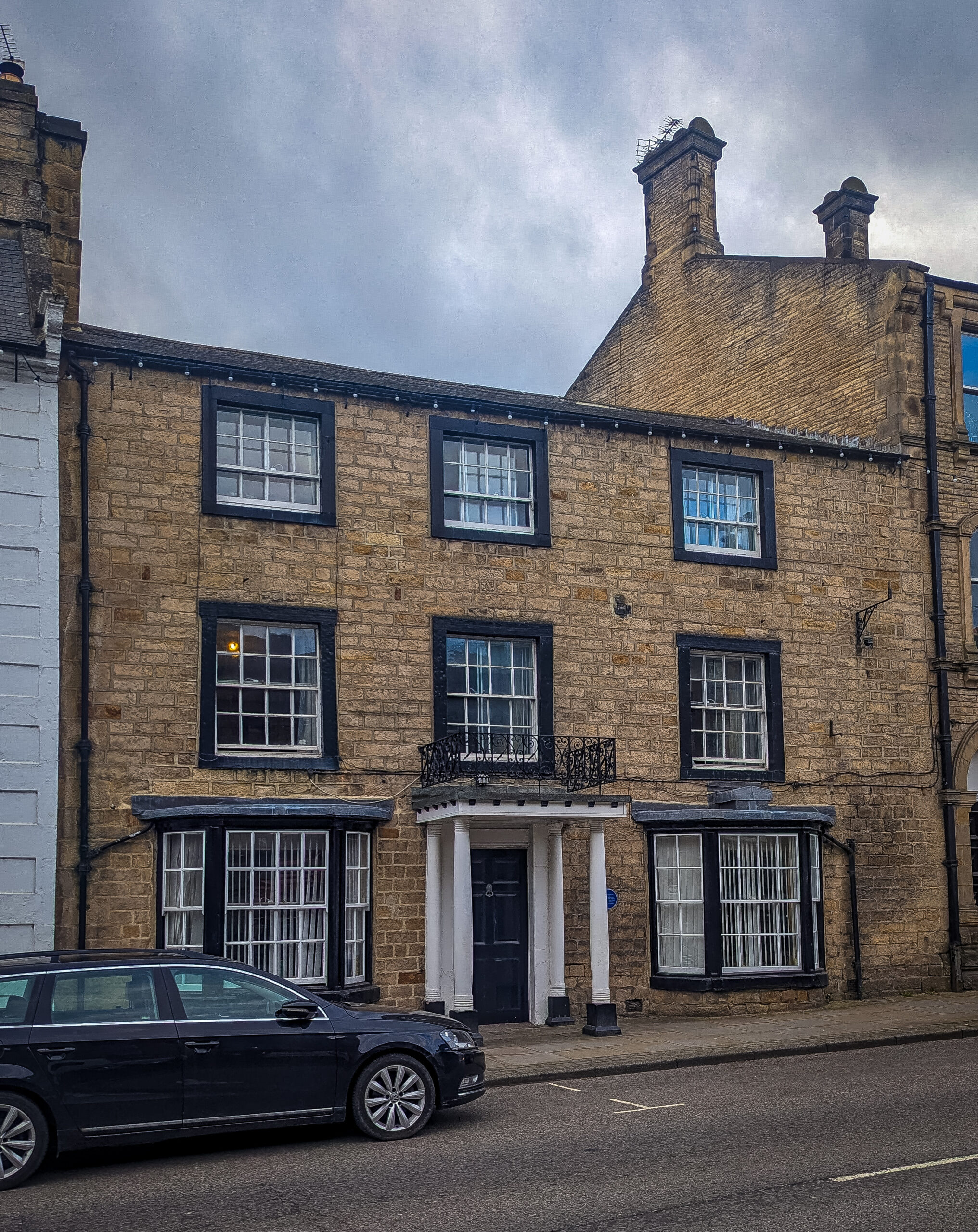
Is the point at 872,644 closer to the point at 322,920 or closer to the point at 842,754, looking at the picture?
the point at 842,754

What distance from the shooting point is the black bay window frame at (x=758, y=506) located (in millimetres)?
18694

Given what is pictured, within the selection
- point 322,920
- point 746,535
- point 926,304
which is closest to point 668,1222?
point 322,920

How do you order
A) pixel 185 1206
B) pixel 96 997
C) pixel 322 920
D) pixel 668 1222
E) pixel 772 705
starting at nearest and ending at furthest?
pixel 668 1222, pixel 185 1206, pixel 96 997, pixel 322 920, pixel 772 705

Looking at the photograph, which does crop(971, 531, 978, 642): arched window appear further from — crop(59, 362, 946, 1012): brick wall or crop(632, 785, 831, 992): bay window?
crop(632, 785, 831, 992): bay window

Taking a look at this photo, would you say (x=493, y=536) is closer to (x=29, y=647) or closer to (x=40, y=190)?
(x=29, y=647)

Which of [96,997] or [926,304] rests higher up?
[926,304]

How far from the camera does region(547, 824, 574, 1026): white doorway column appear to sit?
16344 mm

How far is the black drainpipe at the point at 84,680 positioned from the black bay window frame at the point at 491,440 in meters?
4.43

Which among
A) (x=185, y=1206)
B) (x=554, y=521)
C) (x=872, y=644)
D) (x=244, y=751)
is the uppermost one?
(x=554, y=521)

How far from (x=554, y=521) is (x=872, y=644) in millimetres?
5437

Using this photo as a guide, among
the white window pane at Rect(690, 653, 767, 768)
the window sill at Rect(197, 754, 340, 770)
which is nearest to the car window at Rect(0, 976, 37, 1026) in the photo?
the window sill at Rect(197, 754, 340, 770)

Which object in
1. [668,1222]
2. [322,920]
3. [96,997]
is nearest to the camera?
[668,1222]

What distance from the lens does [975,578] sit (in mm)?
20828

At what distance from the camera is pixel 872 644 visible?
64.4ft
